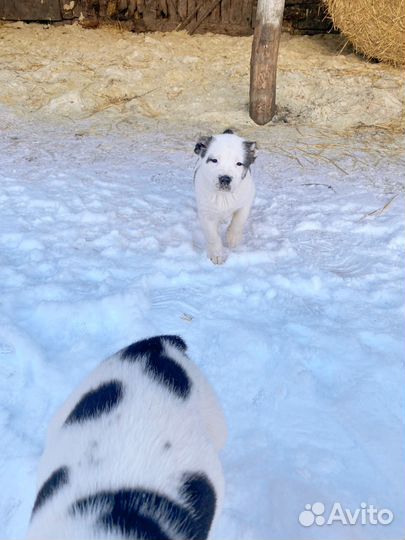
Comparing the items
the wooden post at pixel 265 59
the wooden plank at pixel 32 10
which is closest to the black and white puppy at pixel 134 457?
the wooden post at pixel 265 59

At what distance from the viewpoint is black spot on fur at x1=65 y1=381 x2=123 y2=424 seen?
1902 mm

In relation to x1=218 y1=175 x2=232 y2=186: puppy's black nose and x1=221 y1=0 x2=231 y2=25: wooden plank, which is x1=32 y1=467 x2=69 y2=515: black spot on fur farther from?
x1=221 y1=0 x2=231 y2=25: wooden plank

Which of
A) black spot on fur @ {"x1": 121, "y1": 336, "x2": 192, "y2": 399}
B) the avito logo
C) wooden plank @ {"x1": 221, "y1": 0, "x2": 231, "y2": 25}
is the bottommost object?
the avito logo

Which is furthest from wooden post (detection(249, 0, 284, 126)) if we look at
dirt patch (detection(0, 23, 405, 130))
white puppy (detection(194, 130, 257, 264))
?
white puppy (detection(194, 130, 257, 264))

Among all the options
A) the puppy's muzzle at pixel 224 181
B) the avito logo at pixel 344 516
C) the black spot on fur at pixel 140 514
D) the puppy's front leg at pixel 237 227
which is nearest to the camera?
the black spot on fur at pixel 140 514

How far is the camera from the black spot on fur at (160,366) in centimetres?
205

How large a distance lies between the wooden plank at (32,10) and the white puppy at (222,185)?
657 cm

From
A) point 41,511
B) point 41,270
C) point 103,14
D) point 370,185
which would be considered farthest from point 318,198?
point 103,14

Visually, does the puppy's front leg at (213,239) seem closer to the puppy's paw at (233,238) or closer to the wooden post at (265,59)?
the puppy's paw at (233,238)

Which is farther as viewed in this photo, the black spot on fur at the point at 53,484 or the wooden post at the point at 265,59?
the wooden post at the point at 265,59

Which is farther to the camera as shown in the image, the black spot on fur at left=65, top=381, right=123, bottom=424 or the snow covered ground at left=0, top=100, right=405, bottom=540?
the snow covered ground at left=0, top=100, right=405, bottom=540

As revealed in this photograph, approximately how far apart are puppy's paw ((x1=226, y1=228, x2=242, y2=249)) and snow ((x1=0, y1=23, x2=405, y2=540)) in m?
0.09

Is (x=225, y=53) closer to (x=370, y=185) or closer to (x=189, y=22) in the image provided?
(x=189, y=22)

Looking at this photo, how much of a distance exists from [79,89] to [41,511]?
6725 millimetres
